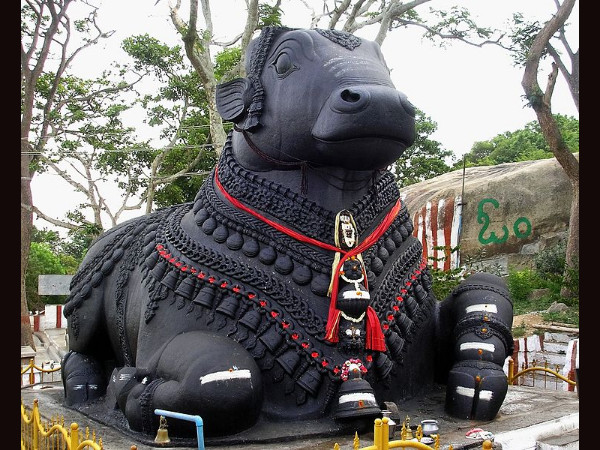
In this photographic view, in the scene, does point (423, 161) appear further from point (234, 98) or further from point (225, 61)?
point (234, 98)

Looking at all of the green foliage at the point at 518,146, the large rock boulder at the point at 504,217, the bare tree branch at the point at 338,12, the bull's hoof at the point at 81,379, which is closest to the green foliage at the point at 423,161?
the green foliage at the point at 518,146

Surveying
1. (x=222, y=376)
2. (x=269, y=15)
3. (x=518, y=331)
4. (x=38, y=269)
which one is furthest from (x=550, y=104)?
(x=38, y=269)

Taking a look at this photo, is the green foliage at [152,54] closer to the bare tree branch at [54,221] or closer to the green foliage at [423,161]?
the bare tree branch at [54,221]

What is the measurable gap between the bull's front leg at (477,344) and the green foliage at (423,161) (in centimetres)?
2023

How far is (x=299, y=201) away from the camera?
3.88 meters

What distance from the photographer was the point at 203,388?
10.9 feet

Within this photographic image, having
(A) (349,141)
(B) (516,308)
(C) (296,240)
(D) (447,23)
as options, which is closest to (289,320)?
(C) (296,240)

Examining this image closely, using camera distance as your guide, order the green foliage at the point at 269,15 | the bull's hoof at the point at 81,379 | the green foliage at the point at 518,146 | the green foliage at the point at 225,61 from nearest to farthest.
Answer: the bull's hoof at the point at 81,379 < the green foliage at the point at 269,15 < the green foliage at the point at 225,61 < the green foliage at the point at 518,146

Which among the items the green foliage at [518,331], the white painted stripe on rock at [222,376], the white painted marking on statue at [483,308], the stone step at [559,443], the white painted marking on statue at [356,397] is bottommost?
the green foliage at [518,331]

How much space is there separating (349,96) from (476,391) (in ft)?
5.59

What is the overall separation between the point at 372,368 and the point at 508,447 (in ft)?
2.52

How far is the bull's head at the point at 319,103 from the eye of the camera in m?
3.52

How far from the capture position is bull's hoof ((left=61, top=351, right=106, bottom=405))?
15.4ft

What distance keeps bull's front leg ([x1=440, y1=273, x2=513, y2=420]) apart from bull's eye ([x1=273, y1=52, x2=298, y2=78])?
1.69m
